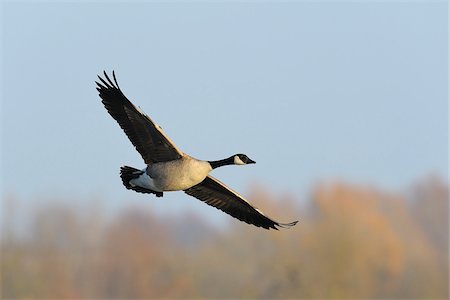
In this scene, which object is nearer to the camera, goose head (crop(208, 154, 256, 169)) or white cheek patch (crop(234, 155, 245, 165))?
goose head (crop(208, 154, 256, 169))

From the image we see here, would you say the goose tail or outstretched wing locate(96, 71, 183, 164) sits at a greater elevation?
outstretched wing locate(96, 71, 183, 164)

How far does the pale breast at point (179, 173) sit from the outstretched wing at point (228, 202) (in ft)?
3.55

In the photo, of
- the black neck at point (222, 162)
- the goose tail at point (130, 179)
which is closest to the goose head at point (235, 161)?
the black neck at point (222, 162)

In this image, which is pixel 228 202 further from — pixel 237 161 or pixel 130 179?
pixel 130 179

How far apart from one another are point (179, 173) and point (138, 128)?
0.81m

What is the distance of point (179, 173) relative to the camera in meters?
11.2

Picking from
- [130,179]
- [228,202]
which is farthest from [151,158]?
[228,202]

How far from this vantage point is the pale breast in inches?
442

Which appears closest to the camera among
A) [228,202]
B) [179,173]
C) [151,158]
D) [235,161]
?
[179,173]

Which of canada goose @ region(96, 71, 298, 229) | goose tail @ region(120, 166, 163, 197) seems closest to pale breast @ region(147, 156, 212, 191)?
canada goose @ region(96, 71, 298, 229)

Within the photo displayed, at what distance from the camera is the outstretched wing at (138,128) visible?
11.2 m

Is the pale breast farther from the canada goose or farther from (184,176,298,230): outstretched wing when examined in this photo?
(184,176,298,230): outstretched wing

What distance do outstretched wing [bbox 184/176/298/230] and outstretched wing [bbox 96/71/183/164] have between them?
44.7 inches

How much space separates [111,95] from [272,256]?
27646mm
